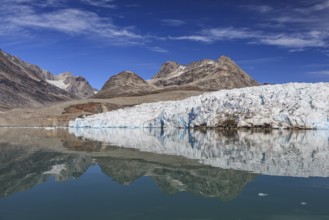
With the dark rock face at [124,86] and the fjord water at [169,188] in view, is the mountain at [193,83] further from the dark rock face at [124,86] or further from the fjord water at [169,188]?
the fjord water at [169,188]

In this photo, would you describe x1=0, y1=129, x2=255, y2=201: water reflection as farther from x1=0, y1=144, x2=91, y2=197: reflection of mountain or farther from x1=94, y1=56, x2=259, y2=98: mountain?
x1=94, y1=56, x2=259, y2=98: mountain

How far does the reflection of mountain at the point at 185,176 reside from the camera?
10.3 metres

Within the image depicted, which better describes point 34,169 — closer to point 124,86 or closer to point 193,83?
point 124,86

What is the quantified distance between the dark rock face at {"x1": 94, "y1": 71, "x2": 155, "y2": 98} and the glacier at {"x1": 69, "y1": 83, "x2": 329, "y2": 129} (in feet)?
376

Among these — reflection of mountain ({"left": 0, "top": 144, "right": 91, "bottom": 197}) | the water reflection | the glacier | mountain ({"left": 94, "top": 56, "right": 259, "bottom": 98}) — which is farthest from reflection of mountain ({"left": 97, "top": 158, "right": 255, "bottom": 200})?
mountain ({"left": 94, "top": 56, "right": 259, "bottom": 98})

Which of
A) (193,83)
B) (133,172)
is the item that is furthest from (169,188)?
(193,83)

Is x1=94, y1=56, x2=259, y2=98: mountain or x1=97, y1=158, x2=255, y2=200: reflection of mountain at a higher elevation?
x1=94, y1=56, x2=259, y2=98: mountain

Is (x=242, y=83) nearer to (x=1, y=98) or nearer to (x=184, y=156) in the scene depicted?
(x=1, y=98)

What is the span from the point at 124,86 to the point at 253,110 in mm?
138059

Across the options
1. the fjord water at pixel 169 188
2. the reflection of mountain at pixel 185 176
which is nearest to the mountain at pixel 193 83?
the fjord water at pixel 169 188

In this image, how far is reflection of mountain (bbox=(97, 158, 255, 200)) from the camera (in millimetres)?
10258

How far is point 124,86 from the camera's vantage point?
180375mm

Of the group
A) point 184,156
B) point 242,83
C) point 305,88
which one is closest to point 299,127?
point 305,88

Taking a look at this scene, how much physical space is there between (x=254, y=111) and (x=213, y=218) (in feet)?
129
